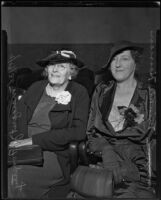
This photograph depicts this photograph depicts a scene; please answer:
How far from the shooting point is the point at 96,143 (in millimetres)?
4004

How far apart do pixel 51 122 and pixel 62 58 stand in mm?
508

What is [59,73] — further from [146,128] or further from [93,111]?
[146,128]

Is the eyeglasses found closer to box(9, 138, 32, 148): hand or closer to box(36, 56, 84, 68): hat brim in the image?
box(36, 56, 84, 68): hat brim

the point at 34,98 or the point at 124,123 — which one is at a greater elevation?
the point at 34,98

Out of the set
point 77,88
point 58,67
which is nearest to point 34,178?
point 77,88

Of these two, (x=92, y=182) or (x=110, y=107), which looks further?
(x=110, y=107)

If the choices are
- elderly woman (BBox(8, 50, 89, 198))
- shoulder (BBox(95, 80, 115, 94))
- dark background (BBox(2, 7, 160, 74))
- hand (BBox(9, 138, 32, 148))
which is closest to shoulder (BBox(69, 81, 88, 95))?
elderly woman (BBox(8, 50, 89, 198))

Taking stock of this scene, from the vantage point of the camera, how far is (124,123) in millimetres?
4035

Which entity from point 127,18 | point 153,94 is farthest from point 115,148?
point 127,18

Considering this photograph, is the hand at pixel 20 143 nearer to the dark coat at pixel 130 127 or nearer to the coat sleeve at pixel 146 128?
the dark coat at pixel 130 127

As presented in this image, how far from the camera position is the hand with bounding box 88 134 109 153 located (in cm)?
400

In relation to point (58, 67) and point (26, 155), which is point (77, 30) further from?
point (26, 155)

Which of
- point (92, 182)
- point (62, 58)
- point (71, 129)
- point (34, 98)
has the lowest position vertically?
point (92, 182)
